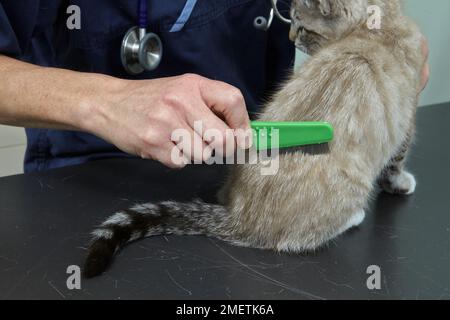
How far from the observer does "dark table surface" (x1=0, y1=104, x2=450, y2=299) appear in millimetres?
791

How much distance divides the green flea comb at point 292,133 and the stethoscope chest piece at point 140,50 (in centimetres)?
40

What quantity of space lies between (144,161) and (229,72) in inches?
12.2

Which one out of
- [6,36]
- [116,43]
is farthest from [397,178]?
[6,36]

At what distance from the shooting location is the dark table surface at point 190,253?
2.59 feet

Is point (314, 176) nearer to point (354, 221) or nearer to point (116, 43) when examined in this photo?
point (354, 221)

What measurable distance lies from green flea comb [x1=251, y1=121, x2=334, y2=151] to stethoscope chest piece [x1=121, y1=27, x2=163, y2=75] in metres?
0.40

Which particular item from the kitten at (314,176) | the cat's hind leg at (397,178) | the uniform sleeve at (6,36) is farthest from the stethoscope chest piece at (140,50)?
the cat's hind leg at (397,178)

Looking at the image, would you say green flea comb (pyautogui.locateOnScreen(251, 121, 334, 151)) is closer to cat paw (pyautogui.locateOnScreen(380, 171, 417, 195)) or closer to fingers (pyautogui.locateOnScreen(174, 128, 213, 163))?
fingers (pyautogui.locateOnScreen(174, 128, 213, 163))

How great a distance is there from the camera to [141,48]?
1.16 metres

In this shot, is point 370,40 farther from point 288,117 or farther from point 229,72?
point 229,72

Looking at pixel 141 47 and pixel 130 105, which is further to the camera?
pixel 141 47

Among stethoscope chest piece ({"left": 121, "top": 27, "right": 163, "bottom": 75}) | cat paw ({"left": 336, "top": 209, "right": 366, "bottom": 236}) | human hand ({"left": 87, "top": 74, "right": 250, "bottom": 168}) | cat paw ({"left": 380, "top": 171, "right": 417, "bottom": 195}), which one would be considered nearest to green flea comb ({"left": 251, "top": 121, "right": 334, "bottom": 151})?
human hand ({"left": 87, "top": 74, "right": 250, "bottom": 168})

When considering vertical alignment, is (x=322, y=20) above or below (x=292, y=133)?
above

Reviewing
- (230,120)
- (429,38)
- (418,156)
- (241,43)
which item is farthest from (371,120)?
(429,38)
